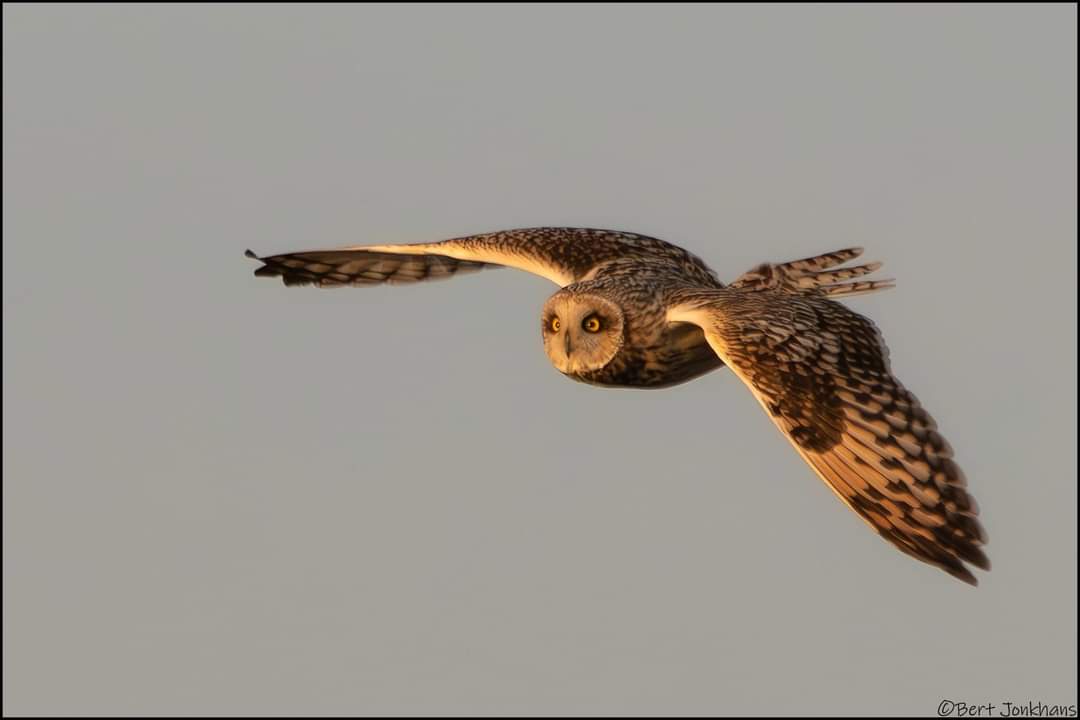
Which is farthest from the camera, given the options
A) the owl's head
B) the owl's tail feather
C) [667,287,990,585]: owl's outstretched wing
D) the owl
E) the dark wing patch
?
the dark wing patch

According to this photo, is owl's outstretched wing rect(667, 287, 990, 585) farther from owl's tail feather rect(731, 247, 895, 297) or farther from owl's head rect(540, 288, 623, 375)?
owl's tail feather rect(731, 247, 895, 297)

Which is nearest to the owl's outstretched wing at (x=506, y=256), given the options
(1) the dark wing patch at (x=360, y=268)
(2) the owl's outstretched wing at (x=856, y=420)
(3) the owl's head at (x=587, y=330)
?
(1) the dark wing patch at (x=360, y=268)

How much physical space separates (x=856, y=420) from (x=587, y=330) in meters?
2.50

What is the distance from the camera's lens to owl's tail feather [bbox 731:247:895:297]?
16531 mm

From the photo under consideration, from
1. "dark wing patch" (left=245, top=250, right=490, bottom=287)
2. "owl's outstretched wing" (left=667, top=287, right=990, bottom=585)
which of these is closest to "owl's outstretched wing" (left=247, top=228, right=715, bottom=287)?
"dark wing patch" (left=245, top=250, right=490, bottom=287)

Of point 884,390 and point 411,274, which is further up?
point 411,274

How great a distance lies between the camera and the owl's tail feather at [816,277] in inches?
651

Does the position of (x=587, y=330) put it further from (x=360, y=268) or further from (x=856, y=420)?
(x=360, y=268)

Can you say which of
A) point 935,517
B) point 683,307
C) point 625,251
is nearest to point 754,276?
point 625,251

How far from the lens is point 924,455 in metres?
12.8

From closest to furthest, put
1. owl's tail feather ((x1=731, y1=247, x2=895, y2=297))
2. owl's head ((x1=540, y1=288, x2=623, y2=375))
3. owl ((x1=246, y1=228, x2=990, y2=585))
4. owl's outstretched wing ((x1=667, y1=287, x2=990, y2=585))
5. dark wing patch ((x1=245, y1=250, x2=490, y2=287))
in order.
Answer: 1. owl's outstretched wing ((x1=667, y1=287, x2=990, y2=585))
2. owl ((x1=246, y1=228, x2=990, y2=585))
3. owl's head ((x1=540, y1=288, x2=623, y2=375))
4. owl's tail feather ((x1=731, y1=247, x2=895, y2=297))
5. dark wing patch ((x1=245, y1=250, x2=490, y2=287))

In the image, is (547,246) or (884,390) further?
(547,246)

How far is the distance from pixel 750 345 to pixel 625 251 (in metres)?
3.55

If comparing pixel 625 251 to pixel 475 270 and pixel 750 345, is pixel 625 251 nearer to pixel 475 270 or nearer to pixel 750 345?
pixel 475 270
